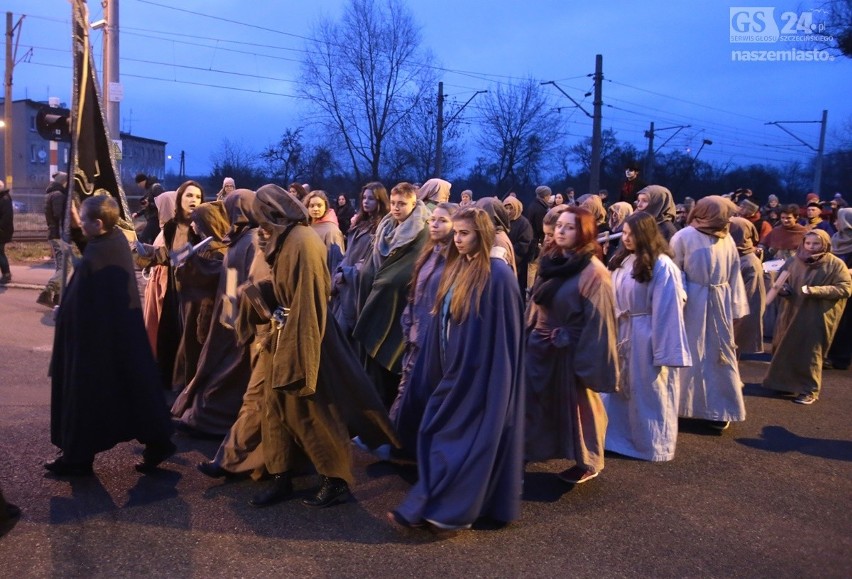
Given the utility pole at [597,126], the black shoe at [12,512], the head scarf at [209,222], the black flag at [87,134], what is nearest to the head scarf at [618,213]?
the head scarf at [209,222]

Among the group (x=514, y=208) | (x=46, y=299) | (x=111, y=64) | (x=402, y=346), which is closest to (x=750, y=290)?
(x=514, y=208)

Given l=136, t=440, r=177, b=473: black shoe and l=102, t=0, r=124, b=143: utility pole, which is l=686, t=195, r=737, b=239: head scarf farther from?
l=102, t=0, r=124, b=143: utility pole

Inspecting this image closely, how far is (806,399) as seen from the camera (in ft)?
27.3

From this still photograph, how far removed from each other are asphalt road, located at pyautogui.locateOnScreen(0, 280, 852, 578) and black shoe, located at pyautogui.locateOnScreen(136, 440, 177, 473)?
8 cm

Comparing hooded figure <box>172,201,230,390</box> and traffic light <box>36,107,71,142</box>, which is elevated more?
traffic light <box>36,107,71,142</box>

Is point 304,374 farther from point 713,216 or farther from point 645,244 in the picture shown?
point 713,216

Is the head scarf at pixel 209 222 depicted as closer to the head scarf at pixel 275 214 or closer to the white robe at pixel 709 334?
the head scarf at pixel 275 214

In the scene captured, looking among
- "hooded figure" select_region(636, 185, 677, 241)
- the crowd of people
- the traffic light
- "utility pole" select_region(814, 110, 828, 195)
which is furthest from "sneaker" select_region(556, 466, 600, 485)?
"utility pole" select_region(814, 110, 828, 195)

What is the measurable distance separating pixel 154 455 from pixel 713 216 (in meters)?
4.65

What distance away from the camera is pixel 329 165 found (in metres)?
33.0

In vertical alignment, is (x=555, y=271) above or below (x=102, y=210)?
below

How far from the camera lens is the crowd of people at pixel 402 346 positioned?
182 inches

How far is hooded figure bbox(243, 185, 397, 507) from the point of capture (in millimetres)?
4695

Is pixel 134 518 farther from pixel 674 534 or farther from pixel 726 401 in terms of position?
pixel 726 401
